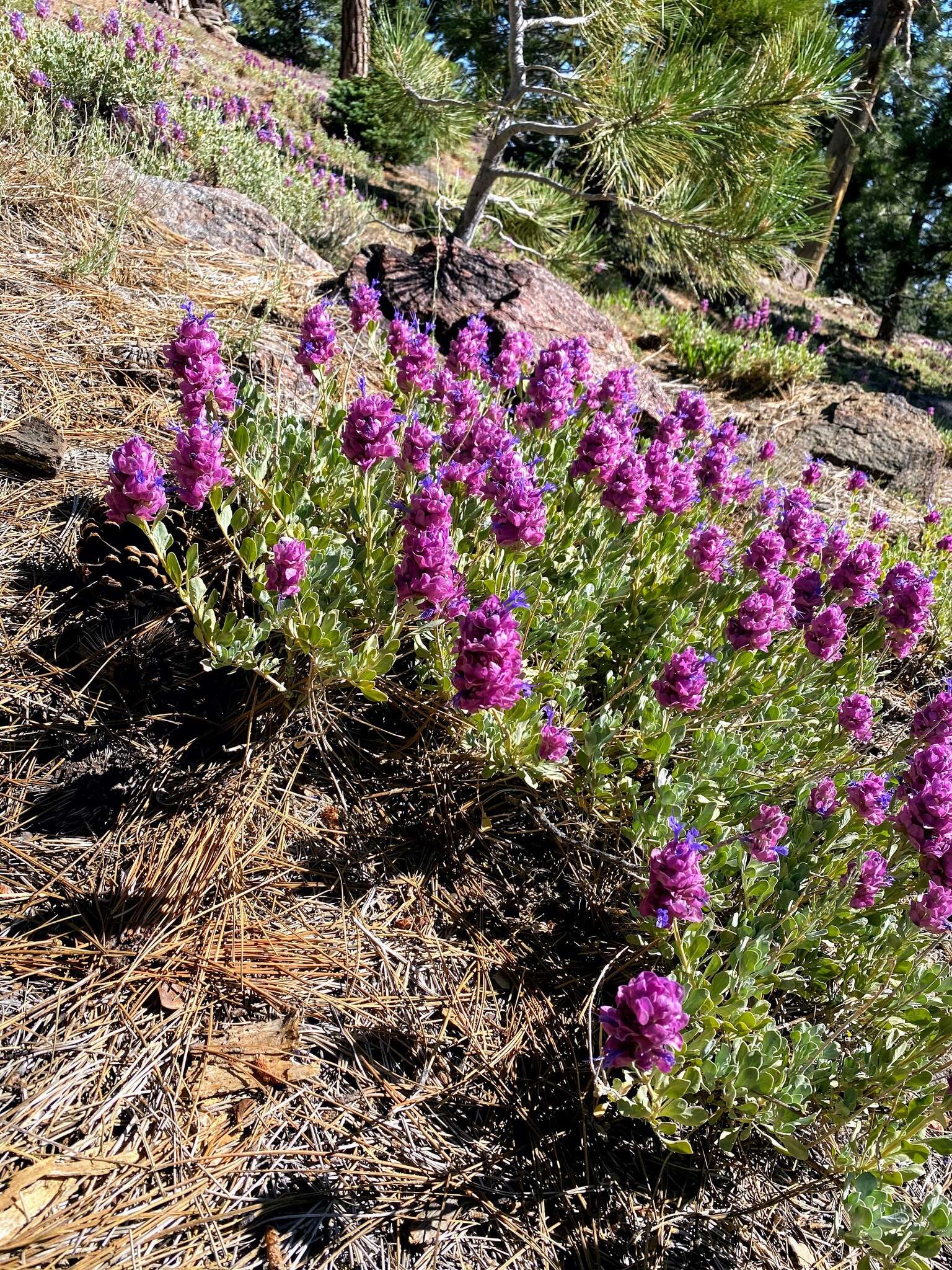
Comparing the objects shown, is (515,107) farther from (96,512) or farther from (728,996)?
(728,996)

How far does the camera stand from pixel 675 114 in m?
5.75

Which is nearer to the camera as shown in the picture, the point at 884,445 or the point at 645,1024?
the point at 645,1024

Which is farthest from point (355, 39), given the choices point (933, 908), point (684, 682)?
point (933, 908)

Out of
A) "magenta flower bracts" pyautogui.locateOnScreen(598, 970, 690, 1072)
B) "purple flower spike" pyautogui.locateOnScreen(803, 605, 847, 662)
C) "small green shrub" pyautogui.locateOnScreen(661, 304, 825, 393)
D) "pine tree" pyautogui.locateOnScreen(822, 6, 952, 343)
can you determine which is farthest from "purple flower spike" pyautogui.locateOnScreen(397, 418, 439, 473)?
"pine tree" pyautogui.locateOnScreen(822, 6, 952, 343)

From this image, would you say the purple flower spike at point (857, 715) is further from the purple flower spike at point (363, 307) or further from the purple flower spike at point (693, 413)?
the purple flower spike at point (363, 307)

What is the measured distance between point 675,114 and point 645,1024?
20.4ft

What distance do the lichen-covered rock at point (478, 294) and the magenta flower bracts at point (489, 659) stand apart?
3268mm

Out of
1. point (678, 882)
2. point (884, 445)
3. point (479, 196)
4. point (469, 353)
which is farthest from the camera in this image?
point (479, 196)

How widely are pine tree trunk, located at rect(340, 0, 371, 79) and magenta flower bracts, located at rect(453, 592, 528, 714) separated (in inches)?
561

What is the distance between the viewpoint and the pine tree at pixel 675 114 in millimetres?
5773

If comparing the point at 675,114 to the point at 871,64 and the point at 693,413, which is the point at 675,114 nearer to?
the point at 693,413

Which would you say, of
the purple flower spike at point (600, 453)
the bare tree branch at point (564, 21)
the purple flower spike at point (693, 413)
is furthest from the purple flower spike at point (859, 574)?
the bare tree branch at point (564, 21)

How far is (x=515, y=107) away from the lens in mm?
7012

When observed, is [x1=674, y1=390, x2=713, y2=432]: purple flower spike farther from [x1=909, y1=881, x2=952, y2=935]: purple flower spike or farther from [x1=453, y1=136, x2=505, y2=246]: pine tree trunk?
[x1=453, y1=136, x2=505, y2=246]: pine tree trunk
